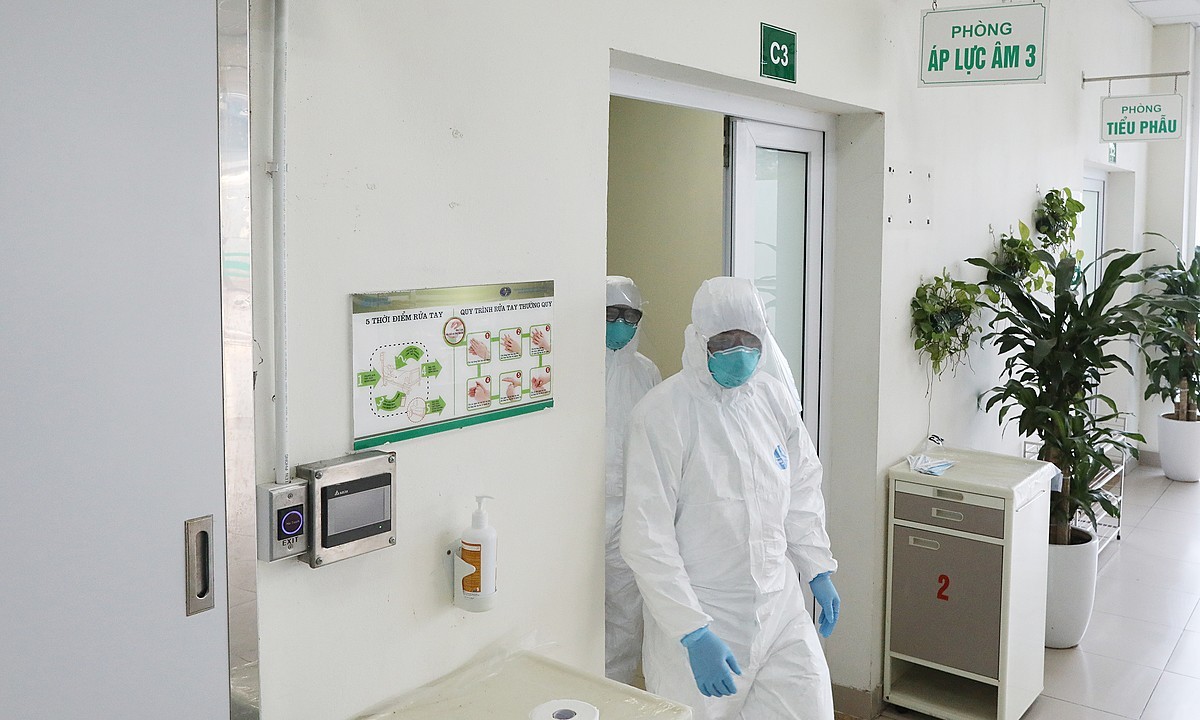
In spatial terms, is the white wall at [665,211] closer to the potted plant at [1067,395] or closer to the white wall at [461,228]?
the white wall at [461,228]

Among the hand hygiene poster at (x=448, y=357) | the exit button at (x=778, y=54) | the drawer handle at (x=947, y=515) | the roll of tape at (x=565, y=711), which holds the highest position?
the exit button at (x=778, y=54)

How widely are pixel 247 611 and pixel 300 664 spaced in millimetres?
169

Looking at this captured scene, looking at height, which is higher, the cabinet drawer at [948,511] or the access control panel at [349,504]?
the access control panel at [349,504]

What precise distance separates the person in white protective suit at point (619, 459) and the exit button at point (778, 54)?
68 cm

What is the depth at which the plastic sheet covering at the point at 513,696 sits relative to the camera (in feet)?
5.40

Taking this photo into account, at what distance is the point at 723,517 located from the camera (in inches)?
91.4

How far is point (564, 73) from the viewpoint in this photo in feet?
6.42

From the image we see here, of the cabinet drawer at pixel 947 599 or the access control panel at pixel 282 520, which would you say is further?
the cabinet drawer at pixel 947 599

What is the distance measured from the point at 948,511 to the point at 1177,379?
2.87 meters

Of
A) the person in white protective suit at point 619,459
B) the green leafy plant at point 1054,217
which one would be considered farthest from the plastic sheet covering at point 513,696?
the green leafy plant at point 1054,217

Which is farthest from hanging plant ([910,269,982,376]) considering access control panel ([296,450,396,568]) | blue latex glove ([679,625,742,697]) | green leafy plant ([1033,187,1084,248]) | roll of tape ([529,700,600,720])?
access control panel ([296,450,396,568])

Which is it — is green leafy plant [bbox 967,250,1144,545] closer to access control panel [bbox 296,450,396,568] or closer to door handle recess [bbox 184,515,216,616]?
access control panel [bbox 296,450,396,568]

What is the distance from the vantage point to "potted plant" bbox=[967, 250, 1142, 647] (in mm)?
3727

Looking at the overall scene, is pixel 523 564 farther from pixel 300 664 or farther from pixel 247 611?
pixel 247 611
